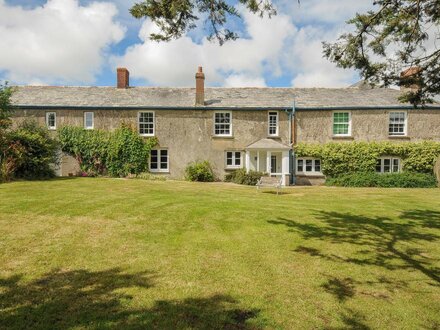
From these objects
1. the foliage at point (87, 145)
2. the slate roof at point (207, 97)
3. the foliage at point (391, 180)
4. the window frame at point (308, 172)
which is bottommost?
the foliage at point (391, 180)

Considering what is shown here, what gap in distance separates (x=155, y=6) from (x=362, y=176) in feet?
68.1

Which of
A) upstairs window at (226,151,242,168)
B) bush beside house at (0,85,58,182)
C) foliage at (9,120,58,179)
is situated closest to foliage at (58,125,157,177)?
bush beside house at (0,85,58,182)

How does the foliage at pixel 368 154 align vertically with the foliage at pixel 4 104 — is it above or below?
below

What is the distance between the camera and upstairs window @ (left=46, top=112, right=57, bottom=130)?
24859 mm

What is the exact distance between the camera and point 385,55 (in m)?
7.94

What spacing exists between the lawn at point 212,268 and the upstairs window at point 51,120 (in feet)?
51.8

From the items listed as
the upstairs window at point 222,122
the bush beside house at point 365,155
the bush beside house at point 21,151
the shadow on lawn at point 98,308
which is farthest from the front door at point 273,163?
Result: the shadow on lawn at point 98,308

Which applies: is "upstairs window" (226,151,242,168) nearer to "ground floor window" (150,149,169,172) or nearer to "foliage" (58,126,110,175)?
"ground floor window" (150,149,169,172)

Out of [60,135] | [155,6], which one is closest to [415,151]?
[155,6]

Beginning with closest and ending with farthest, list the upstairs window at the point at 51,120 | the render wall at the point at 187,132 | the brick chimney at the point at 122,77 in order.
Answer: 1. the upstairs window at the point at 51,120
2. the render wall at the point at 187,132
3. the brick chimney at the point at 122,77

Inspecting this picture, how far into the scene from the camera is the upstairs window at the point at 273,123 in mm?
25531

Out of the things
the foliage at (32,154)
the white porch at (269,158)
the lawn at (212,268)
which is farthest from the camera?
the white porch at (269,158)

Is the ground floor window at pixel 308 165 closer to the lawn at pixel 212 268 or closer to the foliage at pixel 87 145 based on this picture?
the lawn at pixel 212 268

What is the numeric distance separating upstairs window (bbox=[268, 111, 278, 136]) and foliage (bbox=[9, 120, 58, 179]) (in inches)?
601
